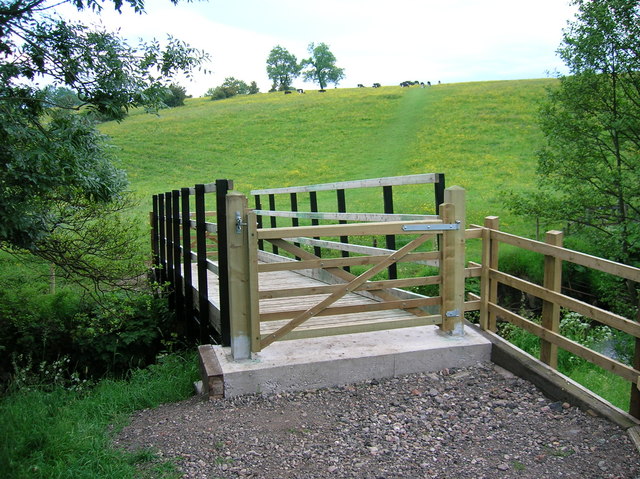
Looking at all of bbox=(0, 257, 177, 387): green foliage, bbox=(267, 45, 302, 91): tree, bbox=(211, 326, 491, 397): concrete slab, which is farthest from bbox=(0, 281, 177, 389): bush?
bbox=(267, 45, 302, 91): tree

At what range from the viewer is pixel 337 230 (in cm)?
464

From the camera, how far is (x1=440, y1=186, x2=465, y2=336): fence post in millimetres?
4867

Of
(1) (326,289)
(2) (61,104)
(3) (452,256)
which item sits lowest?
(1) (326,289)

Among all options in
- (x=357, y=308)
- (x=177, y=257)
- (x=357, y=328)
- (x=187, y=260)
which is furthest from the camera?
(x=177, y=257)

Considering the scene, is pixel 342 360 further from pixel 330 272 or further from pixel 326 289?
pixel 330 272

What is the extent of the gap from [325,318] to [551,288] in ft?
7.31

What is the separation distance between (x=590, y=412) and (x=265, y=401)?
2275 mm

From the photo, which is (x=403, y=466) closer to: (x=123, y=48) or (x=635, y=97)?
(x=123, y=48)

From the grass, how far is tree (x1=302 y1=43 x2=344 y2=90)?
299 feet

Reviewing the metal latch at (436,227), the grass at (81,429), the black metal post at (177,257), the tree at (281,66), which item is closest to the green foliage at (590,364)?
the metal latch at (436,227)

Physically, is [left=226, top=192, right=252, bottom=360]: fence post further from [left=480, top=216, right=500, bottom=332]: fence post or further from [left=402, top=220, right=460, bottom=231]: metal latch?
[left=480, top=216, right=500, bottom=332]: fence post

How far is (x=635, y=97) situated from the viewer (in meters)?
12.7

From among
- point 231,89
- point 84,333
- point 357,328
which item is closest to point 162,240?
point 84,333

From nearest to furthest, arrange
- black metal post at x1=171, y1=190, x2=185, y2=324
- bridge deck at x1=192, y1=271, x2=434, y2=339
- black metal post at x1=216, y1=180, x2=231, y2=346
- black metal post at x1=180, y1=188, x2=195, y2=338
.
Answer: bridge deck at x1=192, y1=271, x2=434, y2=339
black metal post at x1=216, y1=180, x2=231, y2=346
black metal post at x1=180, y1=188, x2=195, y2=338
black metal post at x1=171, y1=190, x2=185, y2=324
